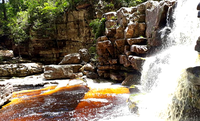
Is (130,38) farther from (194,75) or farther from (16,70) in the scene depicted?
(16,70)

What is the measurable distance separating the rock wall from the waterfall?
0.89 m

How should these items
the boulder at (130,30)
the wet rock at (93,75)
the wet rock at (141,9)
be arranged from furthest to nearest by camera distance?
the wet rock at (93,75) → the wet rock at (141,9) → the boulder at (130,30)

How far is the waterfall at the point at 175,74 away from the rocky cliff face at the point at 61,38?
15.9m

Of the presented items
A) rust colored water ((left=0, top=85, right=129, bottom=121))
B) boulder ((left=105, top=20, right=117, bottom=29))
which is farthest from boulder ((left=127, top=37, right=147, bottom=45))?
rust colored water ((left=0, top=85, right=129, bottom=121))

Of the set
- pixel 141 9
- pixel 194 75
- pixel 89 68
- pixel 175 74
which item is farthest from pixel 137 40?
pixel 89 68

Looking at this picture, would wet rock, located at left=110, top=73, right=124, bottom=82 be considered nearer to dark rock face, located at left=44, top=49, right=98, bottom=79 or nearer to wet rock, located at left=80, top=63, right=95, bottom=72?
dark rock face, located at left=44, top=49, right=98, bottom=79

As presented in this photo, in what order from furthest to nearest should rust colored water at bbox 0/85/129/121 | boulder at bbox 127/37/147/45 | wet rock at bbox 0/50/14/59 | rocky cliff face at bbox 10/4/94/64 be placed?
1. rocky cliff face at bbox 10/4/94/64
2. wet rock at bbox 0/50/14/59
3. boulder at bbox 127/37/147/45
4. rust colored water at bbox 0/85/129/121

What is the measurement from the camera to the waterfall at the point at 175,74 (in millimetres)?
4348

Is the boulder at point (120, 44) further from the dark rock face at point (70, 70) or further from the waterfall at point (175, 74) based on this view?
the dark rock face at point (70, 70)

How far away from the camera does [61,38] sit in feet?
75.0

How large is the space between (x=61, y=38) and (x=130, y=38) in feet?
53.1

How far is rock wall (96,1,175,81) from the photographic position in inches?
349

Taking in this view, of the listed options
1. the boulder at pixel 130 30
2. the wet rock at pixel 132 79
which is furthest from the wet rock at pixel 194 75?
the boulder at pixel 130 30

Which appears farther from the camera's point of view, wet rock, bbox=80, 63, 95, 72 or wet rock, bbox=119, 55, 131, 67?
wet rock, bbox=80, 63, 95, 72
